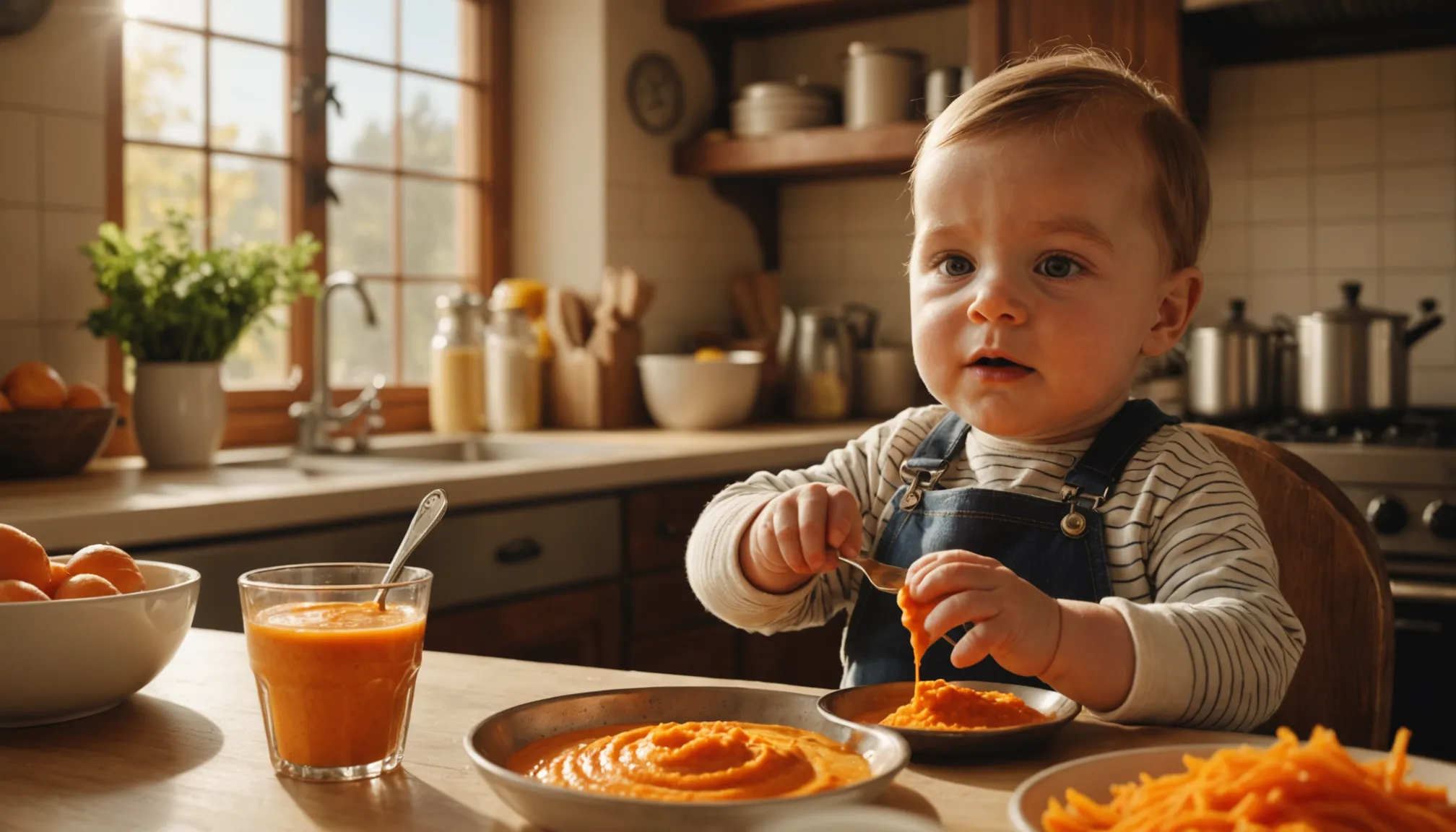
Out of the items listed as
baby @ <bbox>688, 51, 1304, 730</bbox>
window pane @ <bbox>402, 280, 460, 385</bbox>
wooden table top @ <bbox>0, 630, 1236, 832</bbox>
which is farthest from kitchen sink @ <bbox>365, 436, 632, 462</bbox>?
wooden table top @ <bbox>0, 630, 1236, 832</bbox>

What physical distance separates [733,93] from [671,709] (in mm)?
3112

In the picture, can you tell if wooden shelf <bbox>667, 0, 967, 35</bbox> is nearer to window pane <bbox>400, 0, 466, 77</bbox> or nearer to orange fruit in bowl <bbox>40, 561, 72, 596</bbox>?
window pane <bbox>400, 0, 466, 77</bbox>

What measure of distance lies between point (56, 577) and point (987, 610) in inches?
23.3

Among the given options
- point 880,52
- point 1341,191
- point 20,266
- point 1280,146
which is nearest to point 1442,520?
point 1341,191

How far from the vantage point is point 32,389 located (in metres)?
1.97

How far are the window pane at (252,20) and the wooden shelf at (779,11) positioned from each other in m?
1.03

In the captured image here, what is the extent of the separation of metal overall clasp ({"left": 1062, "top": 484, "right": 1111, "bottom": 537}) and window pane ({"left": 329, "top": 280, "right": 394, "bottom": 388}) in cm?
215

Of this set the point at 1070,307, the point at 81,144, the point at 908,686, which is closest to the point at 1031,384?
the point at 1070,307

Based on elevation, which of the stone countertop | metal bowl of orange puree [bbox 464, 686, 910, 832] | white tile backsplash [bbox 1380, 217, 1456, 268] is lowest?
metal bowl of orange puree [bbox 464, 686, 910, 832]

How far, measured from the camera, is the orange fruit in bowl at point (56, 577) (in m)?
0.85

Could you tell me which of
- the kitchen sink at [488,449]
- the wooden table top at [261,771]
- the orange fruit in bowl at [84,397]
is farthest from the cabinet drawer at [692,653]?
the wooden table top at [261,771]

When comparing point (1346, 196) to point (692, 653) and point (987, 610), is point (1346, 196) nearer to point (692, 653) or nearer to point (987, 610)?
point (692, 653)

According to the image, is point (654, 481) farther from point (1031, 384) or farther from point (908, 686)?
point (908, 686)

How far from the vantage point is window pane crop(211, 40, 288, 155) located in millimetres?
2715
